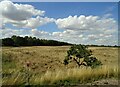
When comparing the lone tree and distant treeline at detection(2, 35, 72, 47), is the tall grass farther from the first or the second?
distant treeline at detection(2, 35, 72, 47)

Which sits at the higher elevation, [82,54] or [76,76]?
[82,54]

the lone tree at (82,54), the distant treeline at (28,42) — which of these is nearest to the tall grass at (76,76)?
the lone tree at (82,54)

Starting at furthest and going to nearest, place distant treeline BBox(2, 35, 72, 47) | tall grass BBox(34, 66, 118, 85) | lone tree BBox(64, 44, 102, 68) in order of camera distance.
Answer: distant treeline BBox(2, 35, 72, 47) < lone tree BBox(64, 44, 102, 68) < tall grass BBox(34, 66, 118, 85)

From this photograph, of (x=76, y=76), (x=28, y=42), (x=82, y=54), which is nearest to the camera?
(x=76, y=76)

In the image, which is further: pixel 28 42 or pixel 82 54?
pixel 28 42

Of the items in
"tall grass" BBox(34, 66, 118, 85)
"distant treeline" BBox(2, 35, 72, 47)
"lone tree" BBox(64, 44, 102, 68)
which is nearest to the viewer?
"tall grass" BBox(34, 66, 118, 85)

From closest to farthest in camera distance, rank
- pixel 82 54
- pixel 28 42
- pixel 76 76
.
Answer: pixel 76 76
pixel 82 54
pixel 28 42

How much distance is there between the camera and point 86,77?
7863mm

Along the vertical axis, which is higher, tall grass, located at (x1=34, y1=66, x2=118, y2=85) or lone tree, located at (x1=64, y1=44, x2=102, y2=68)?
lone tree, located at (x1=64, y1=44, x2=102, y2=68)

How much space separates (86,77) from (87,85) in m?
0.99

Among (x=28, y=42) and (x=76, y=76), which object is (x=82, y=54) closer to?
(x=76, y=76)

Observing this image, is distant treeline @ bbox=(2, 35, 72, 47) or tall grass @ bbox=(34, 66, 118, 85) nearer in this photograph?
tall grass @ bbox=(34, 66, 118, 85)

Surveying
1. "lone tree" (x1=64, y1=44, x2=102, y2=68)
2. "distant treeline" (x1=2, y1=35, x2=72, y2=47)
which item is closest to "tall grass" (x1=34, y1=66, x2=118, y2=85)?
"lone tree" (x1=64, y1=44, x2=102, y2=68)

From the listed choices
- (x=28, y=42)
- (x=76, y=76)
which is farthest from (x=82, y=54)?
(x=28, y=42)
